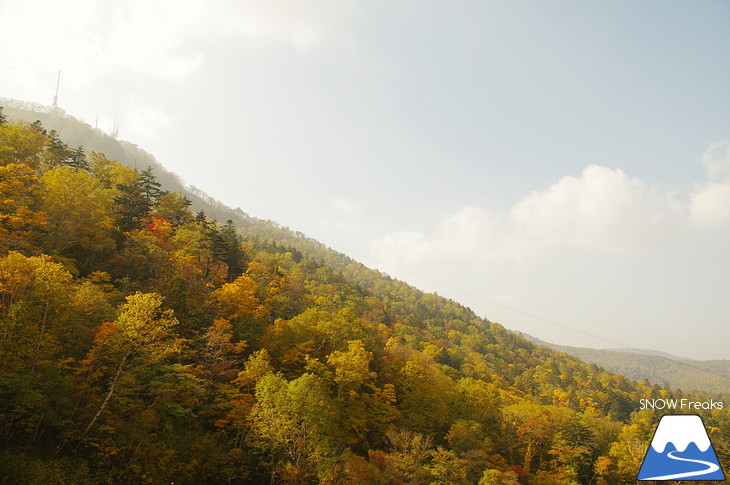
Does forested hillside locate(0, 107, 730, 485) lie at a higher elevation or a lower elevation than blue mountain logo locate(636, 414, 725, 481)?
lower

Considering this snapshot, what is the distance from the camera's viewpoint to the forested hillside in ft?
71.6

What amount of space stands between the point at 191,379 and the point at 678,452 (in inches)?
1138

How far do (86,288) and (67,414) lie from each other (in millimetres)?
8634

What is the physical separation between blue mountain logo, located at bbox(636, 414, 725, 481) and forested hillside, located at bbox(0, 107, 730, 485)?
23049mm

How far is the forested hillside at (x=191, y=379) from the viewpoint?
21.8 metres

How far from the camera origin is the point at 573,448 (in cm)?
4256

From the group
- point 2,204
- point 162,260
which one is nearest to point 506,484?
point 162,260

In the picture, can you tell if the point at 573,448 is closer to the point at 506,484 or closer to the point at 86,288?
the point at 506,484

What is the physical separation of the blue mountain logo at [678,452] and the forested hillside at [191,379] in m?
23.0

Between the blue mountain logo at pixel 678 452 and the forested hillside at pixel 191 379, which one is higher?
the blue mountain logo at pixel 678 452

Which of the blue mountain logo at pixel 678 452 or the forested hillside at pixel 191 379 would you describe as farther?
the forested hillside at pixel 191 379

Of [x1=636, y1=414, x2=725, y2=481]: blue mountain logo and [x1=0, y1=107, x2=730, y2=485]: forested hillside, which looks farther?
[x1=0, y1=107, x2=730, y2=485]: forested hillside

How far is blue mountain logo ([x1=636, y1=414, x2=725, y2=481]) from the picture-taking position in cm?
673

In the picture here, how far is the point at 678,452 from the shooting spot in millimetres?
6859
